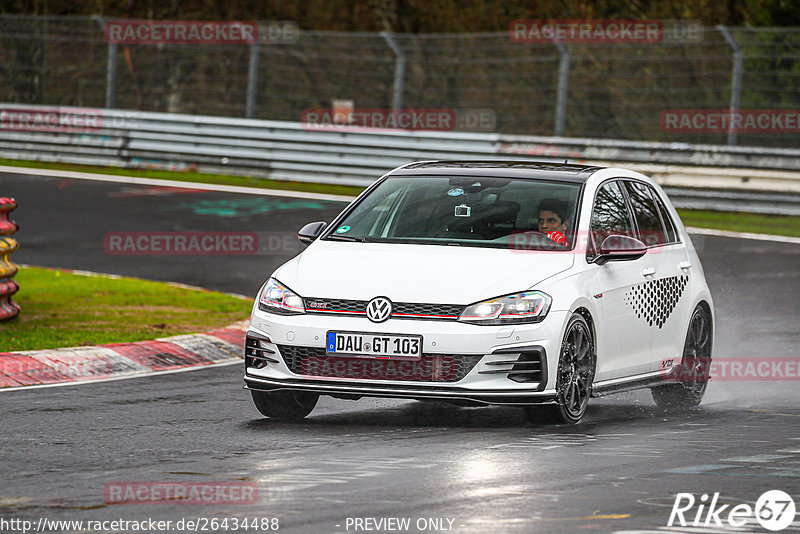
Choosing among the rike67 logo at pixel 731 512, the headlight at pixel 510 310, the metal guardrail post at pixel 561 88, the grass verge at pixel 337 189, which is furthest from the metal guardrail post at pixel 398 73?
the rike67 logo at pixel 731 512

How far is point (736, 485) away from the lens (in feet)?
24.1

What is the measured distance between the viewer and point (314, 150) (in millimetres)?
27344

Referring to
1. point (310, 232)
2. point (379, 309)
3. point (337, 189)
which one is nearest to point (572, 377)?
point (379, 309)

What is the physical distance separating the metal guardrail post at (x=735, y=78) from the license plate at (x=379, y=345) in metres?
16.4

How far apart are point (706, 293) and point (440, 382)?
3032mm

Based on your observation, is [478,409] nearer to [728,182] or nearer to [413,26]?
[728,182]

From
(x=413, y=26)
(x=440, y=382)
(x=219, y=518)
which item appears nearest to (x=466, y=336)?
(x=440, y=382)

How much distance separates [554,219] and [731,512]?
336 cm

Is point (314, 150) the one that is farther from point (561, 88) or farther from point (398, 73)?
point (561, 88)

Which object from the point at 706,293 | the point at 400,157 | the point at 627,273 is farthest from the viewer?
the point at 400,157

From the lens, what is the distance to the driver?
31.7ft

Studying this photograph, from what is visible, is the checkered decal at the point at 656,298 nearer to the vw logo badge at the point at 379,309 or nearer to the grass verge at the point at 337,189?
the vw logo badge at the point at 379,309

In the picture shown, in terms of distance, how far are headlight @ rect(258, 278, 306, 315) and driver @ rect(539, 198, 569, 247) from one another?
162 centimetres

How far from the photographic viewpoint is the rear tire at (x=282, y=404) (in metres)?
9.44
